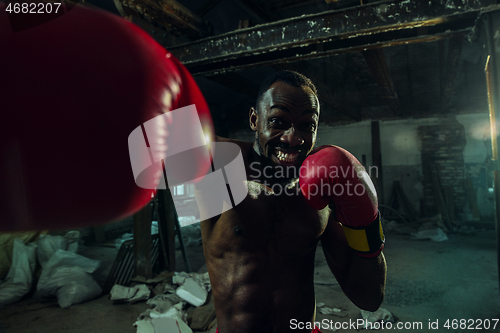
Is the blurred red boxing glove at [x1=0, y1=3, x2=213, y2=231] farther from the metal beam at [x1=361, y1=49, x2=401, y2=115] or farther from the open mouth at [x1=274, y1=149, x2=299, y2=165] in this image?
the metal beam at [x1=361, y1=49, x2=401, y2=115]

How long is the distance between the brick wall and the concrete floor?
275cm

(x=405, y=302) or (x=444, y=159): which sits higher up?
(x=444, y=159)

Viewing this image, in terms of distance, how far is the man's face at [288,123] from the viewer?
1.19 metres

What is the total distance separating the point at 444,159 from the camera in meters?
7.21

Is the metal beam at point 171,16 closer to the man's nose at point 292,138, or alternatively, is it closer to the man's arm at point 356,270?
the man's nose at point 292,138

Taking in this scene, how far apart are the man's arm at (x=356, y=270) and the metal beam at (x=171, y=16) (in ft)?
6.61

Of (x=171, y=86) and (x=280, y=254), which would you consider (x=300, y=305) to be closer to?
(x=280, y=254)

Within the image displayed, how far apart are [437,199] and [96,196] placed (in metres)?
8.14

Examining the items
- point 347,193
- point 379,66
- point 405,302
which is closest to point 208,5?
point 379,66

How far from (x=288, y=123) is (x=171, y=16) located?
1.67 metres

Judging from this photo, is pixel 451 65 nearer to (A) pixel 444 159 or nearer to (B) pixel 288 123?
(A) pixel 444 159

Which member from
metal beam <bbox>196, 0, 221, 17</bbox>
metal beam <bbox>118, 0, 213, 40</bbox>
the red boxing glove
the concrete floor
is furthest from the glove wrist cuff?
metal beam <bbox>196, 0, 221, 17</bbox>

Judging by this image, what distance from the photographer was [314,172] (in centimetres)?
105

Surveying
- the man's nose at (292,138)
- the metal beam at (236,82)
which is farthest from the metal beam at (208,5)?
the man's nose at (292,138)
